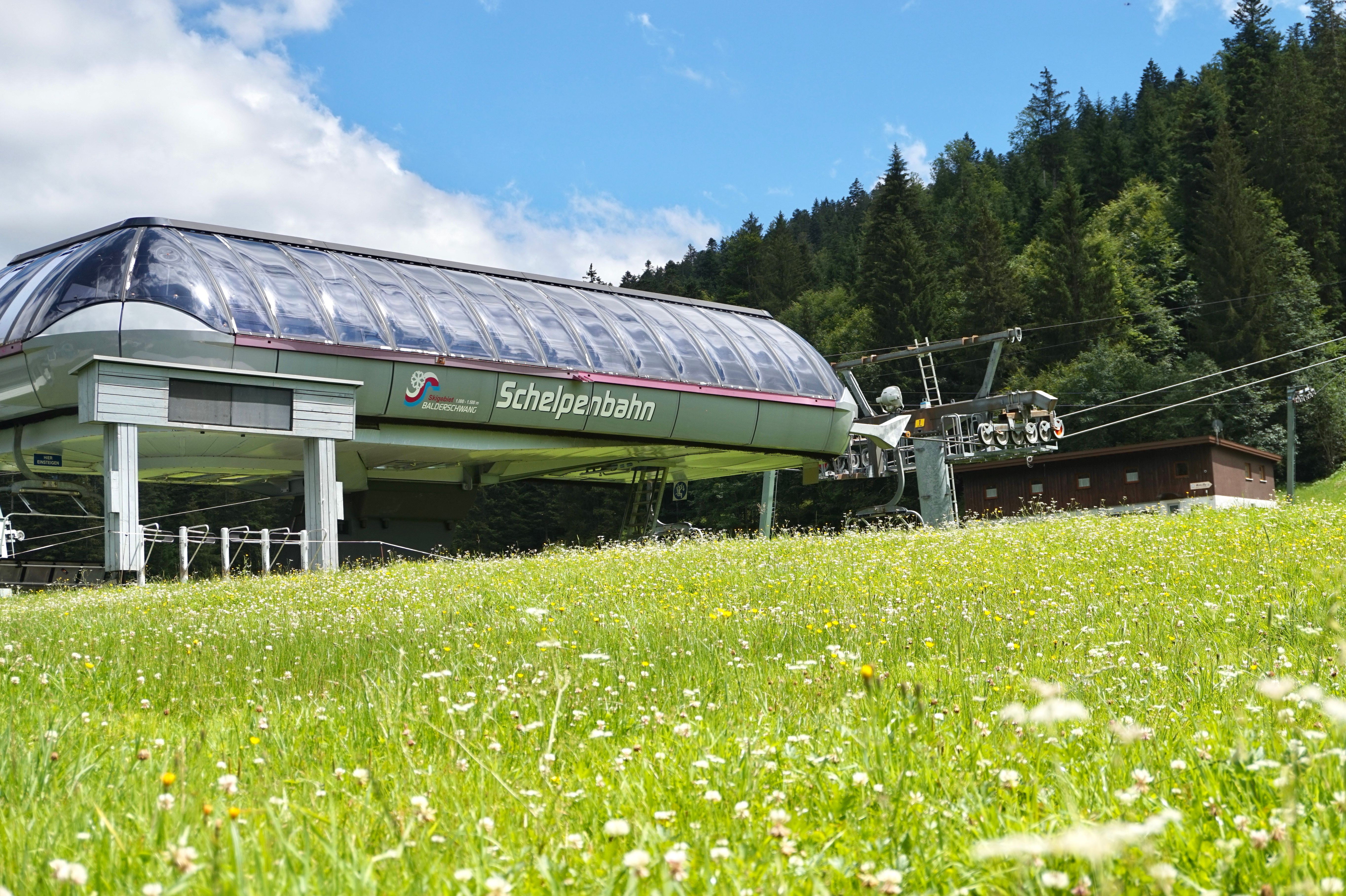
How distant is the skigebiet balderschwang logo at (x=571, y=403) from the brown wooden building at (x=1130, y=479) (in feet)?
63.7

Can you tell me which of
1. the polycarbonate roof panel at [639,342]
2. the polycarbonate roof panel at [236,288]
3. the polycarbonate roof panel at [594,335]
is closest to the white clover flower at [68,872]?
the polycarbonate roof panel at [236,288]

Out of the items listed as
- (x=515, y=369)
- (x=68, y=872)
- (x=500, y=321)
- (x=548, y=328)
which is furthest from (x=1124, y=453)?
(x=68, y=872)

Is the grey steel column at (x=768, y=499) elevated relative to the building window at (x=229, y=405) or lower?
lower

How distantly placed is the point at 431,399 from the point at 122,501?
20.9 feet

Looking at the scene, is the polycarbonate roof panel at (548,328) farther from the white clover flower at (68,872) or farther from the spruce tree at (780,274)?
the spruce tree at (780,274)

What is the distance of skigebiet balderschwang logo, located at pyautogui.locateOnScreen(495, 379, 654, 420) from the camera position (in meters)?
24.5

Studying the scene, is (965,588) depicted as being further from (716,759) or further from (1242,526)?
(1242,526)

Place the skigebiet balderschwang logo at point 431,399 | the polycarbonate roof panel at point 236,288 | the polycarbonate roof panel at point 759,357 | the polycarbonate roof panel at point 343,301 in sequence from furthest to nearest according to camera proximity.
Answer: the polycarbonate roof panel at point 759,357 → the skigebiet balderschwang logo at point 431,399 → the polycarbonate roof panel at point 343,301 → the polycarbonate roof panel at point 236,288

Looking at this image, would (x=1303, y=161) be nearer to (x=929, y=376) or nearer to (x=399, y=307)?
(x=929, y=376)

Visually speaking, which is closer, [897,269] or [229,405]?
[229,405]

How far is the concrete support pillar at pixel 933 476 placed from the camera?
32.8m

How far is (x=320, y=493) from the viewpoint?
70.0ft

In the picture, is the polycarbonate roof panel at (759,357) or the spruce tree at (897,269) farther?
the spruce tree at (897,269)

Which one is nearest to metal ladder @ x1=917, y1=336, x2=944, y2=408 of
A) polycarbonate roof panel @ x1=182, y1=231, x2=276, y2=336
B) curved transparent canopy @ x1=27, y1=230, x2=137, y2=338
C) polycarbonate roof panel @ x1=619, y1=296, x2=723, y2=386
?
polycarbonate roof panel @ x1=619, y1=296, x2=723, y2=386
